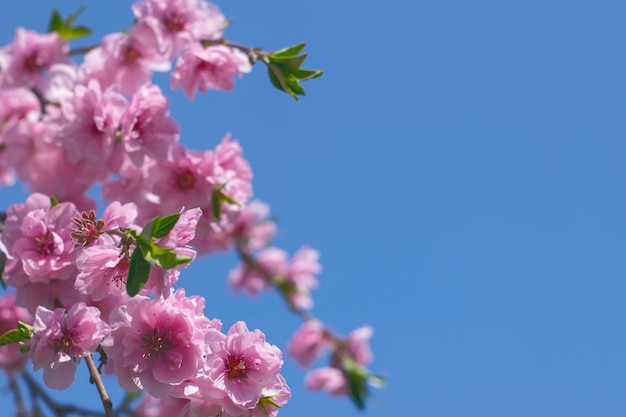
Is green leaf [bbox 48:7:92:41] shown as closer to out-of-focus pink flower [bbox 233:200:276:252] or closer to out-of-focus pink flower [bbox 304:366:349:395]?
out-of-focus pink flower [bbox 233:200:276:252]

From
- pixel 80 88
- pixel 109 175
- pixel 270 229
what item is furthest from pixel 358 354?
pixel 80 88

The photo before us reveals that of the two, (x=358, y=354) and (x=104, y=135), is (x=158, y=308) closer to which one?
(x=104, y=135)

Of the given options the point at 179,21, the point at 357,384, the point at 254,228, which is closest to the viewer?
the point at 179,21

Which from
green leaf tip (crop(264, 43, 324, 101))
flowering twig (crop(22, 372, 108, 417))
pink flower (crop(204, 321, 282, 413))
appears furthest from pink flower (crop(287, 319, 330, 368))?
pink flower (crop(204, 321, 282, 413))

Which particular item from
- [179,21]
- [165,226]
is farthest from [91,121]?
[165,226]

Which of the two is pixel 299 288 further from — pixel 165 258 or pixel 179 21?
pixel 165 258

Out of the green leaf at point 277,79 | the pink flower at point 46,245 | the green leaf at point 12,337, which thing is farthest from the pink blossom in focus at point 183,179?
the green leaf at point 12,337

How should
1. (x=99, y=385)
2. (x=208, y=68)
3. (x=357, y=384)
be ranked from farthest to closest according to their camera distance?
(x=357, y=384)
(x=208, y=68)
(x=99, y=385)

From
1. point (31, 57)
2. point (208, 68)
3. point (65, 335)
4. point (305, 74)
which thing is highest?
point (31, 57)

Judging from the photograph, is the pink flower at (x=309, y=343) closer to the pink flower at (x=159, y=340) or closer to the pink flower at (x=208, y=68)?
the pink flower at (x=208, y=68)
